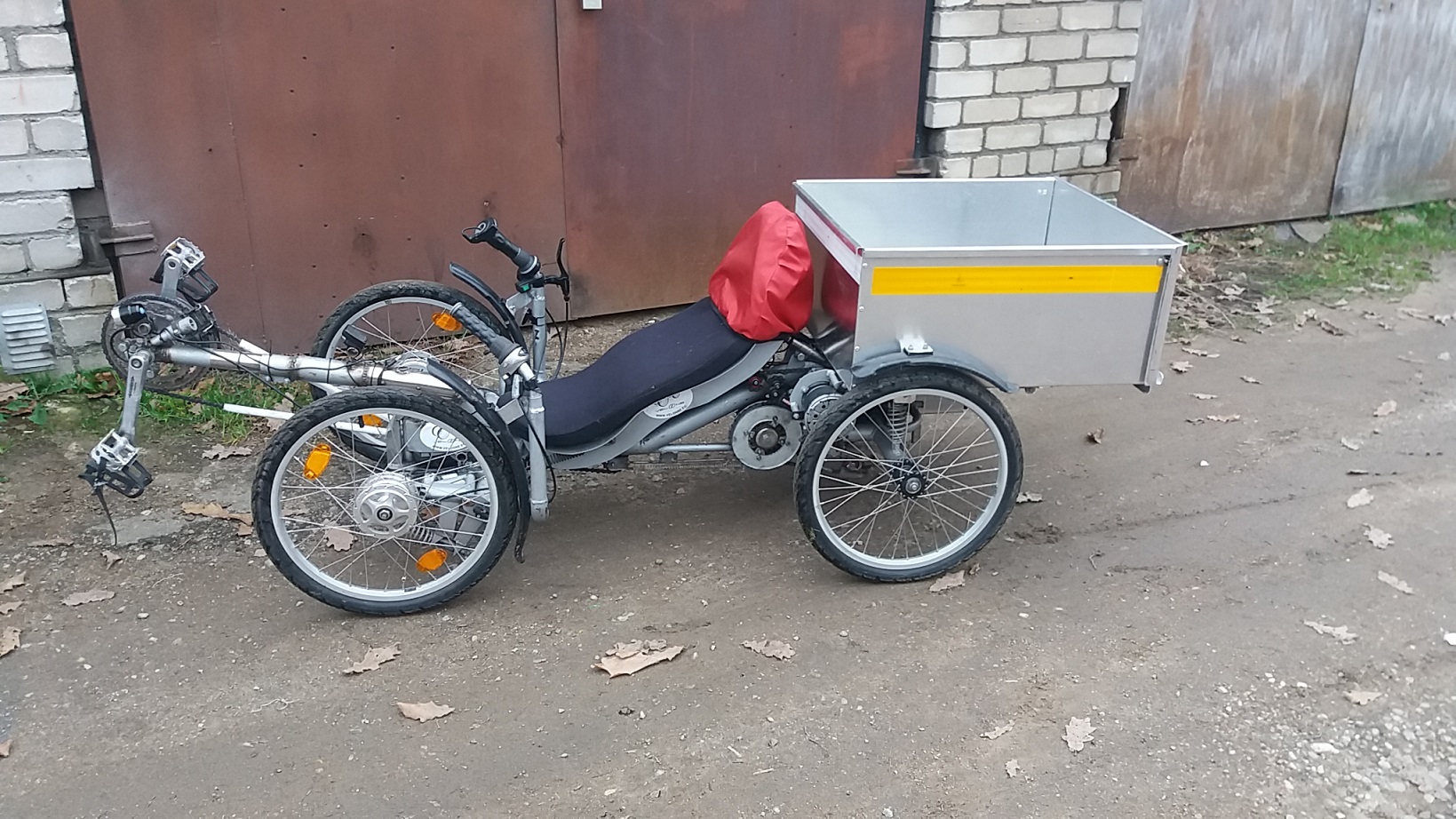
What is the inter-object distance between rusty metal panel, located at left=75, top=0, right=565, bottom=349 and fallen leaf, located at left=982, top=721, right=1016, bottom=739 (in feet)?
11.8

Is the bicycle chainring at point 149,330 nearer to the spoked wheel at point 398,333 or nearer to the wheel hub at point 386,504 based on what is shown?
the spoked wheel at point 398,333

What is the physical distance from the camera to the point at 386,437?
3.58m

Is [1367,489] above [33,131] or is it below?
below

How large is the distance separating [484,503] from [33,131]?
2.84 meters

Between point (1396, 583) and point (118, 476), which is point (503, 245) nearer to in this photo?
point (118, 476)

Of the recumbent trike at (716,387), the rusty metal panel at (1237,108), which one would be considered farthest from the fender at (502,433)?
the rusty metal panel at (1237,108)

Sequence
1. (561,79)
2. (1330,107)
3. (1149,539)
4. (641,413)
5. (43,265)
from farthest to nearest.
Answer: (1330,107)
(561,79)
(43,265)
(1149,539)
(641,413)

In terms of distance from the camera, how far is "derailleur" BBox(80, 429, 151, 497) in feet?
10.6

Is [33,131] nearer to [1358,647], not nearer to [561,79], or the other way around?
[561,79]

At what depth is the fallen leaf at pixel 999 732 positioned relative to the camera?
10.1ft

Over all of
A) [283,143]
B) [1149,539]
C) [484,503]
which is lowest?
[1149,539]

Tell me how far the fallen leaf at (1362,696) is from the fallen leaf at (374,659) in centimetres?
287

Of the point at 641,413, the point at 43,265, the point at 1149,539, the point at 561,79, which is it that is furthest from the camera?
the point at 561,79

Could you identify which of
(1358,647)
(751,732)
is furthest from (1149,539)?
(751,732)
